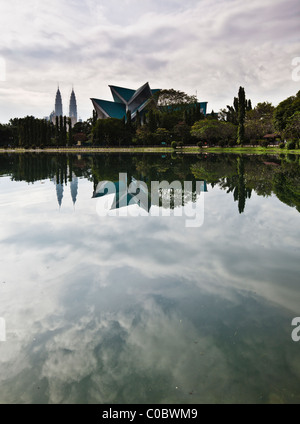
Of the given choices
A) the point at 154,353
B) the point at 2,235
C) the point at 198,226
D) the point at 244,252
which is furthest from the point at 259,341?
A: the point at 2,235

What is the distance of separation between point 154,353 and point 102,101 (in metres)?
106

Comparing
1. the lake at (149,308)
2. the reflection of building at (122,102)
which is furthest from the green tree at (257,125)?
the reflection of building at (122,102)

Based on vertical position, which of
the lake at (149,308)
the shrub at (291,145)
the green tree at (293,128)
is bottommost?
the lake at (149,308)

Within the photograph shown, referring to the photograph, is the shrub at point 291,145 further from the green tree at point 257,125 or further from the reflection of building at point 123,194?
the reflection of building at point 123,194

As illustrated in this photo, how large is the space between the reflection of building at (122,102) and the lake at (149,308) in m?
98.5

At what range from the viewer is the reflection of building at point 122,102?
101875 millimetres

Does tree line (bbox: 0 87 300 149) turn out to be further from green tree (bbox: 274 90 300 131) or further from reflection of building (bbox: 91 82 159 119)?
reflection of building (bbox: 91 82 159 119)

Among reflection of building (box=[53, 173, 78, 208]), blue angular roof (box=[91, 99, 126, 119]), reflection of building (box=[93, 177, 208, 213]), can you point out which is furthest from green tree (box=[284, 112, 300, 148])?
blue angular roof (box=[91, 99, 126, 119])

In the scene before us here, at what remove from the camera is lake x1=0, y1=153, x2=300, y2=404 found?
2.96m

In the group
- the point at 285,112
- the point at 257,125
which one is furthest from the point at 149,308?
the point at 257,125

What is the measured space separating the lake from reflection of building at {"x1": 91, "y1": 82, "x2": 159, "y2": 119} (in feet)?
323

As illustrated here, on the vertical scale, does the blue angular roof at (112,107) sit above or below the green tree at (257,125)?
above
